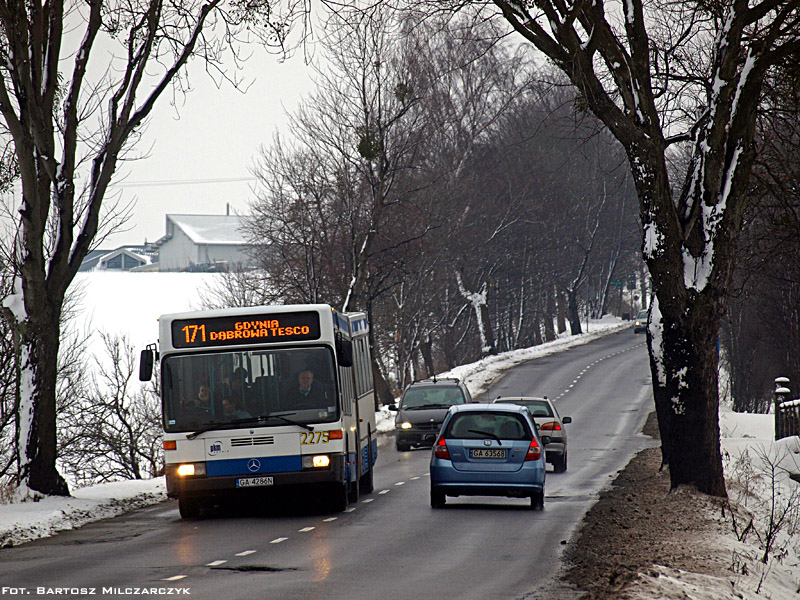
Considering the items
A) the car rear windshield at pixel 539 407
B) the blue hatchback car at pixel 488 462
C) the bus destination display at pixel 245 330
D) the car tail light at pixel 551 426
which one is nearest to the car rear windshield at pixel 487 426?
the blue hatchback car at pixel 488 462

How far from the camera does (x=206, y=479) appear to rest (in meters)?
15.1

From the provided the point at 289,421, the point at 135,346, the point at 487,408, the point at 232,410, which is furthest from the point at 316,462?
the point at 135,346

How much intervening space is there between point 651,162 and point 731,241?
63.3 inches

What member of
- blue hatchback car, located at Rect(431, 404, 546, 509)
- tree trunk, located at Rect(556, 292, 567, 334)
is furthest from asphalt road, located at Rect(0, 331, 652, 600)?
tree trunk, located at Rect(556, 292, 567, 334)

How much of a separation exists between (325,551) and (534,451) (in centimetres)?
564

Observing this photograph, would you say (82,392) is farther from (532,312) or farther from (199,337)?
(532,312)

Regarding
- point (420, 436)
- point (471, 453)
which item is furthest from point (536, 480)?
point (420, 436)

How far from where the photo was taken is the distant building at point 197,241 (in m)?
127

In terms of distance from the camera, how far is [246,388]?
15289 millimetres

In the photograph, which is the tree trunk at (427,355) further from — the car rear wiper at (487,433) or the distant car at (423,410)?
the car rear wiper at (487,433)

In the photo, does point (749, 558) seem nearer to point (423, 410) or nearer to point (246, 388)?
point (246, 388)

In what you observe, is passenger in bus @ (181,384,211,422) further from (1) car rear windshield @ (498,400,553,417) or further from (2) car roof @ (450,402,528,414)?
(1) car rear windshield @ (498,400,553,417)

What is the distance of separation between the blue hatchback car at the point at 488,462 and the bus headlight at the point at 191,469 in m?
3.60

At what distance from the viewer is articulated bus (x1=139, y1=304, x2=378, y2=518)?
15133 mm
